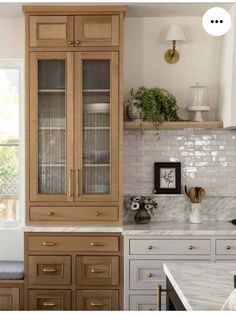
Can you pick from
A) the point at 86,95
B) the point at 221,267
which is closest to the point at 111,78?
the point at 86,95

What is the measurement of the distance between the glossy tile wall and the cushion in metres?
1.09

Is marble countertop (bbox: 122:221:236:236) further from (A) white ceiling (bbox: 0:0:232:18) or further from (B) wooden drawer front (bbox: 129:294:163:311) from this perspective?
(A) white ceiling (bbox: 0:0:232:18)

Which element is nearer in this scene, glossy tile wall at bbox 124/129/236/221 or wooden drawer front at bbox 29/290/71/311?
wooden drawer front at bbox 29/290/71/311

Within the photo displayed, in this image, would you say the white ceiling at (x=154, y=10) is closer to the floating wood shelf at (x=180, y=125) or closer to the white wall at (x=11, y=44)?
the white wall at (x=11, y=44)

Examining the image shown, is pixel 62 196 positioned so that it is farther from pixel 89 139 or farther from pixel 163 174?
pixel 163 174

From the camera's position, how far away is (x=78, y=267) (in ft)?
12.8

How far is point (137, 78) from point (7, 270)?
75.5 inches

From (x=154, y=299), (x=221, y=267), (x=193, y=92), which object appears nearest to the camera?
(x=221, y=267)

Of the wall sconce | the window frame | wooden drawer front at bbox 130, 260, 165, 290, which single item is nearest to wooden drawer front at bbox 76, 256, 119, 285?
wooden drawer front at bbox 130, 260, 165, 290

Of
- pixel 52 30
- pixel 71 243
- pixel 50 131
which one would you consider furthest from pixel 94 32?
pixel 71 243

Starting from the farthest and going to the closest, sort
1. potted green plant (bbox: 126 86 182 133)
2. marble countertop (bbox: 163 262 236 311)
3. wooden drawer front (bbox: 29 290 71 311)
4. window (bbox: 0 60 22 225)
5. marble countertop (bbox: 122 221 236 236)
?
window (bbox: 0 60 22 225), potted green plant (bbox: 126 86 182 133), wooden drawer front (bbox: 29 290 71 311), marble countertop (bbox: 122 221 236 236), marble countertop (bbox: 163 262 236 311)

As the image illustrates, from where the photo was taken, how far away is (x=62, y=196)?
3.94 meters

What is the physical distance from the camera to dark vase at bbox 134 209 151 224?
13.5 ft

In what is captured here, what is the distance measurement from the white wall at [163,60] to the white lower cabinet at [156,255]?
1150mm
